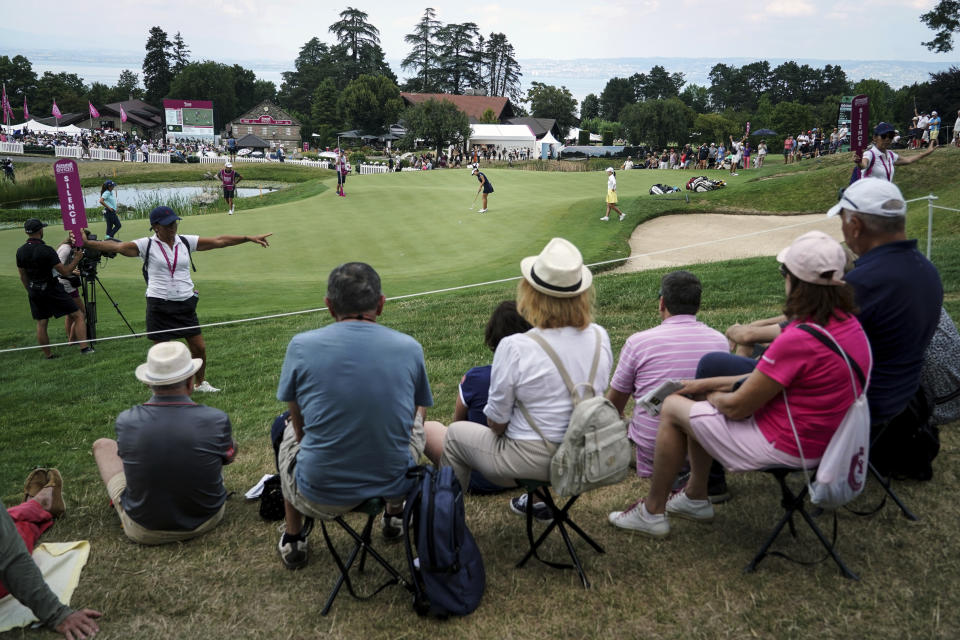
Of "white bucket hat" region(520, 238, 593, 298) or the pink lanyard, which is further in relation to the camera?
the pink lanyard

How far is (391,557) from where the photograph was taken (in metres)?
3.77

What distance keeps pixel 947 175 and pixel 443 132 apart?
4266 centimetres

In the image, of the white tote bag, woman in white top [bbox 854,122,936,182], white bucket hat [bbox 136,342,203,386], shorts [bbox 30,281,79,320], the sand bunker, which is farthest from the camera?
the sand bunker

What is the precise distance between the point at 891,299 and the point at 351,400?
8.63ft

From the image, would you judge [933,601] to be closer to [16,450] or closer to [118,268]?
[16,450]

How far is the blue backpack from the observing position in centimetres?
305

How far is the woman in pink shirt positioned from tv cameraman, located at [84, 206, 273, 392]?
208 inches

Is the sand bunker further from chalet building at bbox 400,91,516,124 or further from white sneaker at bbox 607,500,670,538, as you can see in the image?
chalet building at bbox 400,91,516,124

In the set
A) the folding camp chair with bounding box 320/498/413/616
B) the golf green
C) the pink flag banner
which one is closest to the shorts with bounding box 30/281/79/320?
the golf green

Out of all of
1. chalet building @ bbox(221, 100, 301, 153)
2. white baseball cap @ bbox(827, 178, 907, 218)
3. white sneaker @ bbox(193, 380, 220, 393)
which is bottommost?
white sneaker @ bbox(193, 380, 220, 393)

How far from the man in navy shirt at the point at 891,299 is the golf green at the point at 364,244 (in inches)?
403

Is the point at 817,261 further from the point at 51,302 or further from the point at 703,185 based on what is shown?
the point at 703,185

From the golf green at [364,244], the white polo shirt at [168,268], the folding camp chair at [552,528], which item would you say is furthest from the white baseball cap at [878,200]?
the golf green at [364,244]

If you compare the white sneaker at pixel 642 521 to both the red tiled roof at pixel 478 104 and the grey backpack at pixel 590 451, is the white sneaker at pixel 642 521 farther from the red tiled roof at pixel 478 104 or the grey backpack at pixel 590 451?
the red tiled roof at pixel 478 104
